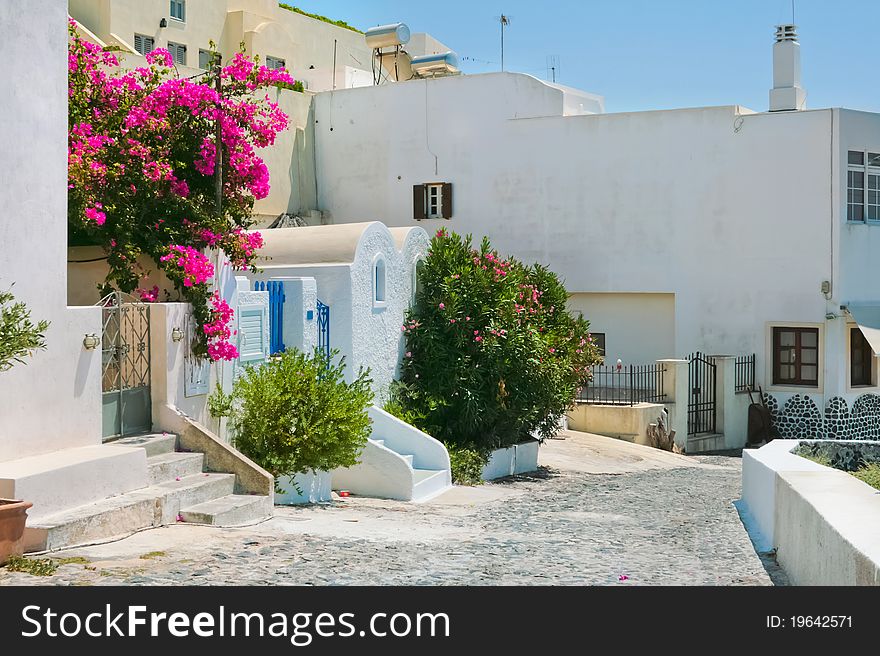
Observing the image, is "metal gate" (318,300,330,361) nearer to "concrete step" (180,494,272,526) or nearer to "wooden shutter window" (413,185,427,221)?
"concrete step" (180,494,272,526)

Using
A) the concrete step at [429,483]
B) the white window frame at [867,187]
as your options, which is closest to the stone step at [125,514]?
the concrete step at [429,483]

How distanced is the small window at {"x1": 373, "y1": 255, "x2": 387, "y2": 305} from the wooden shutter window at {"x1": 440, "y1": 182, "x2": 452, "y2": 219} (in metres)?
13.5

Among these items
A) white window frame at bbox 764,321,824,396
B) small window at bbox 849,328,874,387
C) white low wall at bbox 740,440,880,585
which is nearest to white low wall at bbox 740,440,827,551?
white low wall at bbox 740,440,880,585

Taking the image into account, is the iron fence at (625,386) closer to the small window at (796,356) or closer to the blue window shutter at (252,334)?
the small window at (796,356)

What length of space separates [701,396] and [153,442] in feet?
59.0

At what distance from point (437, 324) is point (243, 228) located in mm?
5619

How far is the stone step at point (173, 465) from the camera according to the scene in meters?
11.2

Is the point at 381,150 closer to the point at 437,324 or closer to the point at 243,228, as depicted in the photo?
the point at 437,324

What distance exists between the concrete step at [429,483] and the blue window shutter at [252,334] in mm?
2889

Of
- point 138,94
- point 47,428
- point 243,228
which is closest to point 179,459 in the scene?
point 47,428

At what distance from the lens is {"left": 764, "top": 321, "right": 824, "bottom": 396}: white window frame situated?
89.0ft

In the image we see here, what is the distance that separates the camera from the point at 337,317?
16.6 metres

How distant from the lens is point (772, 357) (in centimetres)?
2773

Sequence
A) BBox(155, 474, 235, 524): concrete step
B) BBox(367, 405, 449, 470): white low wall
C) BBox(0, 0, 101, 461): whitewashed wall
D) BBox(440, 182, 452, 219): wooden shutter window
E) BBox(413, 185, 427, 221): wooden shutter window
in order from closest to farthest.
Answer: BBox(0, 0, 101, 461): whitewashed wall < BBox(155, 474, 235, 524): concrete step < BBox(367, 405, 449, 470): white low wall < BBox(440, 182, 452, 219): wooden shutter window < BBox(413, 185, 427, 221): wooden shutter window
